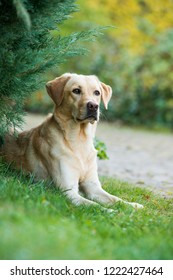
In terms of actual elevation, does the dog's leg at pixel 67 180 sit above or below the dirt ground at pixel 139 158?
above

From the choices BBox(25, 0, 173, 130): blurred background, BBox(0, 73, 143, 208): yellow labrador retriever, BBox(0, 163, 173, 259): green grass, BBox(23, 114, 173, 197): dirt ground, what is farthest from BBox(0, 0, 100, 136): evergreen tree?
BBox(25, 0, 173, 130): blurred background

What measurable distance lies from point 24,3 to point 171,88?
14132mm

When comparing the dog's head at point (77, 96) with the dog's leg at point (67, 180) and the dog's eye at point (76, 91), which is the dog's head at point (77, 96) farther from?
the dog's leg at point (67, 180)

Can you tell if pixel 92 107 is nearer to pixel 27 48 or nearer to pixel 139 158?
pixel 27 48

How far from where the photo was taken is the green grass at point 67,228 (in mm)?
3869

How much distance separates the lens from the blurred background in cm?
1938

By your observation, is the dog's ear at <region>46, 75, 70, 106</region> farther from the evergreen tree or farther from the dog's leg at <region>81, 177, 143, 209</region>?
the dog's leg at <region>81, 177, 143, 209</region>

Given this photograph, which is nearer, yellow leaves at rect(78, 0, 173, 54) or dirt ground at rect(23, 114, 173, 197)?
dirt ground at rect(23, 114, 173, 197)

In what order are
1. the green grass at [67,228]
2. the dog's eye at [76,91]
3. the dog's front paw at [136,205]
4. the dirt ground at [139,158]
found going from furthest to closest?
the dirt ground at [139,158] < the dog's eye at [76,91] < the dog's front paw at [136,205] < the green grass at [67,228]

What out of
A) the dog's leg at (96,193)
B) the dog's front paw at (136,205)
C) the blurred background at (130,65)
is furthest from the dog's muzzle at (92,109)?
the blurred background at (130,65)

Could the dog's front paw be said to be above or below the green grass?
below

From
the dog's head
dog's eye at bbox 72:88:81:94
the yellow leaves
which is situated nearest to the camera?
the dog's head

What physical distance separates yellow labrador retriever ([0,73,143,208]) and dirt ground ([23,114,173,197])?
0.43 meters

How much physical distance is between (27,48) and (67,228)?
90.1 inches
